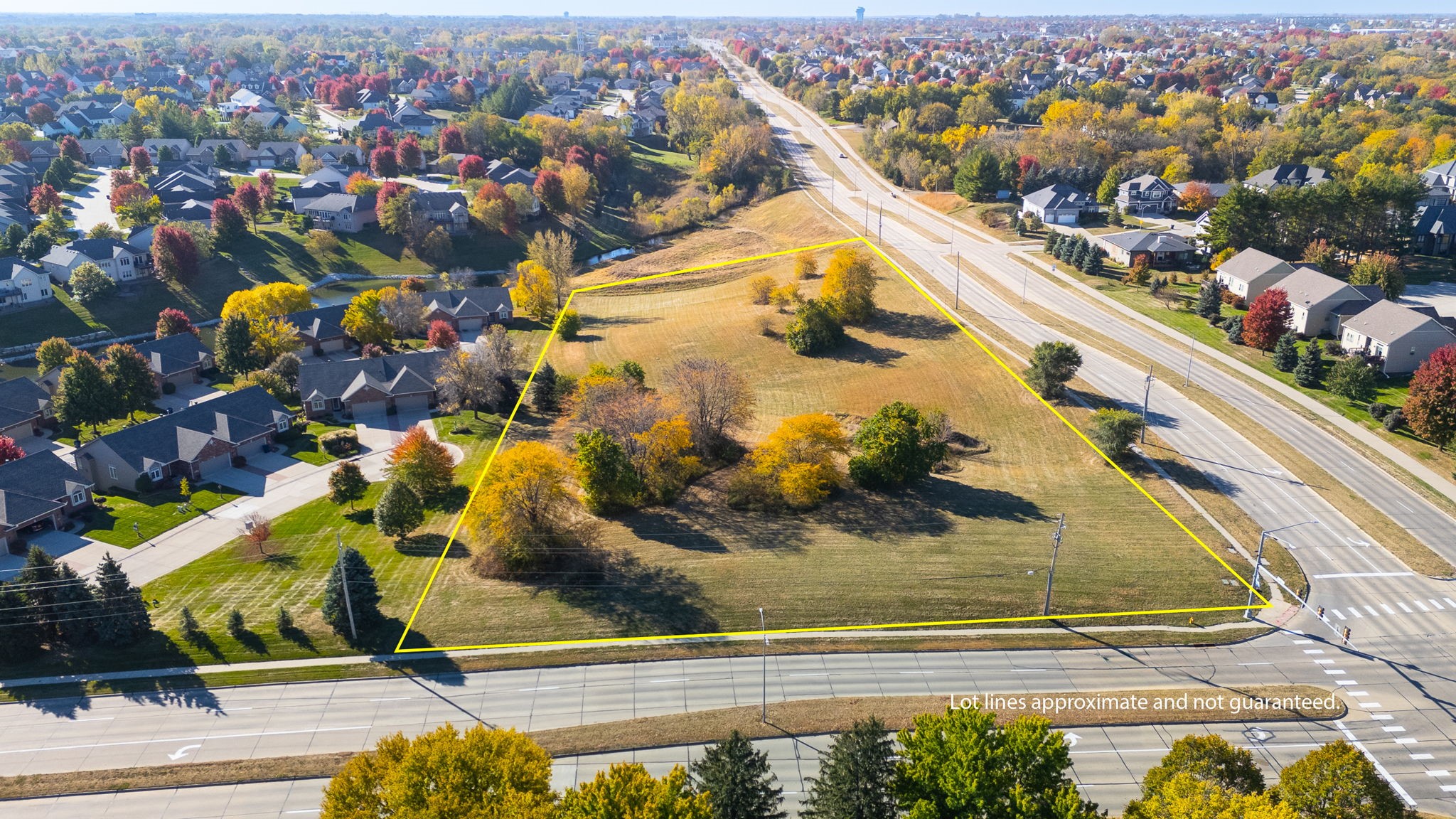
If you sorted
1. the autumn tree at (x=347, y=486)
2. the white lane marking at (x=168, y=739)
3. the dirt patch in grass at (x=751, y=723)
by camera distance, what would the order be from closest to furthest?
1. the dirt patch in grass at (x=751, y=723)
2. the white lane marking at (x=168, y=739)
3. the autumn tree at (x=347, y=486)

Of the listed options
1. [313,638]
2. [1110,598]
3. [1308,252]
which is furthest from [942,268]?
[313,638]

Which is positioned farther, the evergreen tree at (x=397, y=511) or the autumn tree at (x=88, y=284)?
the autumn tree at (x=88, y=284)

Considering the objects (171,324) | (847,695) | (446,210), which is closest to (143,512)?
(171,324)

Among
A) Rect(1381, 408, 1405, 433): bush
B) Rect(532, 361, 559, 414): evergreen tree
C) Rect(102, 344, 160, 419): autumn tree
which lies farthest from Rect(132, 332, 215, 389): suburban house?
Rect(1381, 408, 1405, 433): bush

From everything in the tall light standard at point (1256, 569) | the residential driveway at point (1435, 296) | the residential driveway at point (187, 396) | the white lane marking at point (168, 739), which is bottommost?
the white lane marking at point (168, 739)

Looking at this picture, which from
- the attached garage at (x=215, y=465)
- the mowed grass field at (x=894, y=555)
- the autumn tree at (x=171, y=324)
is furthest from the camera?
the autumn tree at (x=171, y=324)

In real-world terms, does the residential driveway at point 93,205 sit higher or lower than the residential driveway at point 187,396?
higher

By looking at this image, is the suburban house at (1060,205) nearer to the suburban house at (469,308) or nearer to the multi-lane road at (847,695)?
the suburban house at (469,308)

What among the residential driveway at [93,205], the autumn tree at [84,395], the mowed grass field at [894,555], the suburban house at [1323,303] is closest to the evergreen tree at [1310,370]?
the suburban house at [1323,303]

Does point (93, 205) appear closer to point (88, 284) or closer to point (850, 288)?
point (88, 284)
